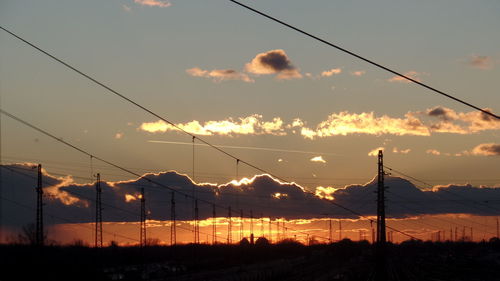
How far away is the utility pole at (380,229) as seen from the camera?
66.6 meters

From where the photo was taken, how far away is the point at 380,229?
68.5 m

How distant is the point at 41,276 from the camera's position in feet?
213

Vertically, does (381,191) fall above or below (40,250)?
above

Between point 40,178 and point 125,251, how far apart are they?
72036mm

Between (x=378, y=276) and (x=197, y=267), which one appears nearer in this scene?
(x=378, y=276)

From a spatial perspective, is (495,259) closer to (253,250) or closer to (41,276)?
(253,250)

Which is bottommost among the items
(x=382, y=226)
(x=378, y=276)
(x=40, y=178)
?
(x=378, y=276)

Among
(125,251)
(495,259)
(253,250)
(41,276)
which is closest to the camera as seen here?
(41,276)

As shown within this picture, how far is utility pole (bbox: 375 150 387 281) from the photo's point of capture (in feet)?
218

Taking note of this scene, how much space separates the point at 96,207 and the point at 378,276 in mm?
39346

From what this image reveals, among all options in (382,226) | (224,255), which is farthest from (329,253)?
(382,226)

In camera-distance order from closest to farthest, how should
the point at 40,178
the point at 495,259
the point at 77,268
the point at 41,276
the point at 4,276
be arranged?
the point at 4,276 → the point at 41,276 → the point at 40,178 → the point at 77,268 → the point at 495,259

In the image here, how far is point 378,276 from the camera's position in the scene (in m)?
65.7

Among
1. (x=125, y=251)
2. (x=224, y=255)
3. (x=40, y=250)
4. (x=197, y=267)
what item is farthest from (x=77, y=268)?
(x=224, y=255)
